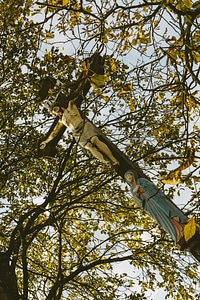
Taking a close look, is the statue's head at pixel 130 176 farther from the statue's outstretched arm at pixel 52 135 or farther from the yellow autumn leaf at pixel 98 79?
the yellow autumn leaf at pixel 98 79

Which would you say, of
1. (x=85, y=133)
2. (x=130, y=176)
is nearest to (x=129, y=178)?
(x=130, y=176)

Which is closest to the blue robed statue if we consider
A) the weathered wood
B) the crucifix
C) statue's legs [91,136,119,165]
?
the crucifix

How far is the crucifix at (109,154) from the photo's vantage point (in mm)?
5090

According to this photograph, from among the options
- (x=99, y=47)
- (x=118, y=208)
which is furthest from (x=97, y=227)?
(x=99, y=47)

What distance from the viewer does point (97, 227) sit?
34.1ft

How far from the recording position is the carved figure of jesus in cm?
633

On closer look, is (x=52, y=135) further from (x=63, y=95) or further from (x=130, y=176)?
→ (x=130, y=176)

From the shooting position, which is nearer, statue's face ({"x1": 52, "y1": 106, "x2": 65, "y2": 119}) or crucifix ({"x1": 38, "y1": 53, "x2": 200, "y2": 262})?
crucifix ({"x1": 38, "y1": 53, "x2": 200, "y2": 262})

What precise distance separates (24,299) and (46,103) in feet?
9.79

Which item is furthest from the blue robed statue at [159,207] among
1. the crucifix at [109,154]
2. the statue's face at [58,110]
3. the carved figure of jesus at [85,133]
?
the statue's face at [58,110]

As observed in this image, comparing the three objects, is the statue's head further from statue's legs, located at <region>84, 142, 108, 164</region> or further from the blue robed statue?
statue's legs, located at <region>84, 142, 108, 164</region>

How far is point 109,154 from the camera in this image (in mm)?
6289

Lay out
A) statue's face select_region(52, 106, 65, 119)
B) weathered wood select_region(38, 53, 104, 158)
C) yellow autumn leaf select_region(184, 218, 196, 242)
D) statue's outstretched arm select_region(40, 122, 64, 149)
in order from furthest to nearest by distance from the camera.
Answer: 1. statue's outstretched arm select_region(40, 122, 64, 149)
2. statue's face select_region(52, 106, 65, 119)
3. weathered wood select_region(38, 53, 104, 158)
4. yellow autumn leaf select_region(184, 218, 196, 242)

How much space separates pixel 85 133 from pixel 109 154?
506 mm
